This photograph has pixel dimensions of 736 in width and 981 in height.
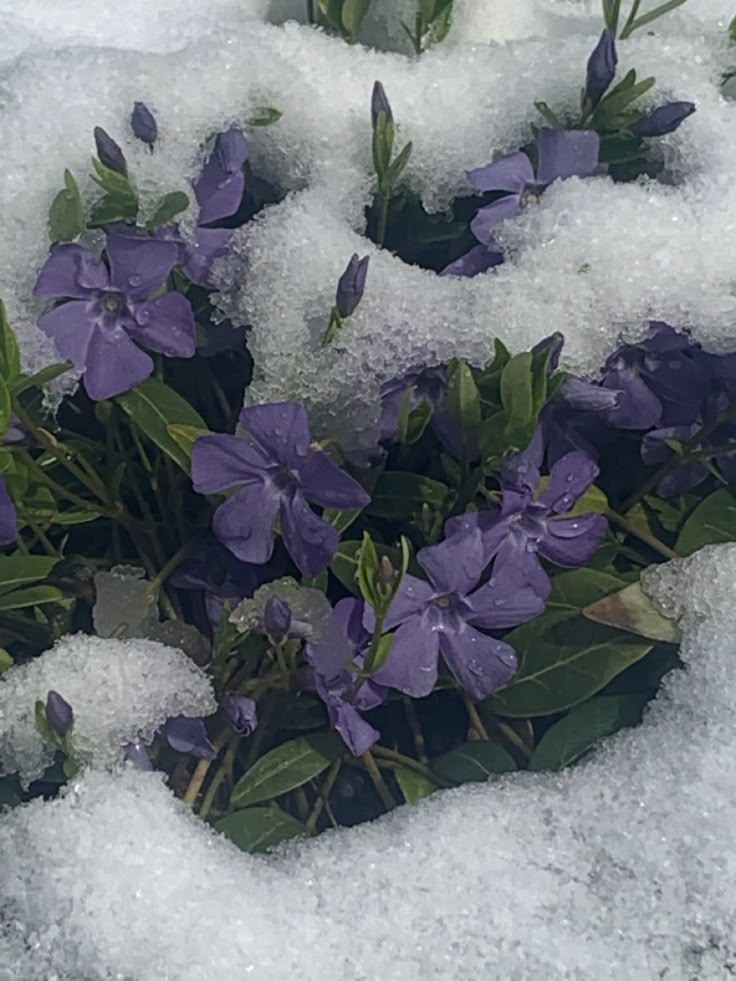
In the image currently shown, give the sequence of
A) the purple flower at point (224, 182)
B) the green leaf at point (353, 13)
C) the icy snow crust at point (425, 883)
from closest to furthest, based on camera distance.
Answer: the icy snow crust at point (425, 883) < the purple flower at point (224, 182) < the green leaf at point (353, 13)

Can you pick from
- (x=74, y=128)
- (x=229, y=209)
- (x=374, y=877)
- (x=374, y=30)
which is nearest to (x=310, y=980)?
(x=374, y=877)

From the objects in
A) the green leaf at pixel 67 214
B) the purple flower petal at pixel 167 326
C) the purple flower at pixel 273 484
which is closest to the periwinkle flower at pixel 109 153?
the green leaf at pixel 67 214

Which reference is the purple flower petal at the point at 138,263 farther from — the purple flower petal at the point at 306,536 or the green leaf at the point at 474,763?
the green leaf at the point at 474,763

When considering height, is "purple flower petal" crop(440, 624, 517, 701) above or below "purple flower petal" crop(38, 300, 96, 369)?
below

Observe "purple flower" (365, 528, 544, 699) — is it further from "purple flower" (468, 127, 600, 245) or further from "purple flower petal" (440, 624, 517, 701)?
"purple flower" (468, 127, 600, 245)

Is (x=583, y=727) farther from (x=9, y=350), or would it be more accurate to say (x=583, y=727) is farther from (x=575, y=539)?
(x=9, y=350)

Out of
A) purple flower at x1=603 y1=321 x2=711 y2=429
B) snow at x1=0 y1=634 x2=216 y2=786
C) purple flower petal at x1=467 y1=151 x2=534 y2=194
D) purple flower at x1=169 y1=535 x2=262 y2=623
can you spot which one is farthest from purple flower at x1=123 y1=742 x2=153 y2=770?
purple flower petal at x1=467 y1=151 x2=534 y2=194

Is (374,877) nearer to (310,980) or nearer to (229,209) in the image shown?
(310,980)
